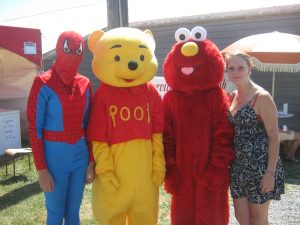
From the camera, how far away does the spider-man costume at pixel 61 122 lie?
95.7 inches

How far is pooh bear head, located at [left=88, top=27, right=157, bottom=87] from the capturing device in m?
2.40

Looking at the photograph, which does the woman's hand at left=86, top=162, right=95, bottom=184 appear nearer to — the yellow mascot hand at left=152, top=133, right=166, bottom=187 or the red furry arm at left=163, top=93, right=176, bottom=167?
the yellow mascot hand at left=152, top=133, right=166, bottom=187

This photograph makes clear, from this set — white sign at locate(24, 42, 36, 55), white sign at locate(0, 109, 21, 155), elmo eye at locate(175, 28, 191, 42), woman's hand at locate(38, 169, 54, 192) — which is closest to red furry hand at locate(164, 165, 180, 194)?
woman's hand at locate(38, 169, 54, 192)

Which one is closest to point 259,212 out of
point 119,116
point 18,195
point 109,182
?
point 109,182

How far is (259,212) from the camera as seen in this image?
2.57 meters

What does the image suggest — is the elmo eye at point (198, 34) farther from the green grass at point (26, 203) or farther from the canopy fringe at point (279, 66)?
the canopy fringe at point (279, 66)

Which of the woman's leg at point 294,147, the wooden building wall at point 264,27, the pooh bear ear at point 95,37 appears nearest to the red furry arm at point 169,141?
the pooh bear ear at point 95,37

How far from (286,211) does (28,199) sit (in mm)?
3264

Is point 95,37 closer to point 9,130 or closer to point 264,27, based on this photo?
point 9,130

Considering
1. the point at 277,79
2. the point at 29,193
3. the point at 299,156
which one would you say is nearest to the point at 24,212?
the point at 29,193

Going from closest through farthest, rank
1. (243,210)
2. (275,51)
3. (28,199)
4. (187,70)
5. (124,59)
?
(124,59)
(187,70)
(243,210)
(28,199)
(275,51)

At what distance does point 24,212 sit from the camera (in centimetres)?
427

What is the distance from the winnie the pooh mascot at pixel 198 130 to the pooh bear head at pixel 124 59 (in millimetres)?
A: 224

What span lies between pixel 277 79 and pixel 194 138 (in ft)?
20.5
